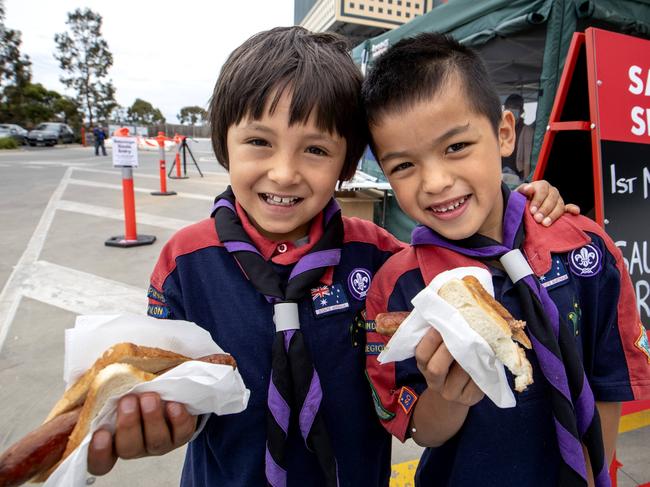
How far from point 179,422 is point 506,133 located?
4.02 ft

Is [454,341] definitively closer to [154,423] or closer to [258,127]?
[154,423]

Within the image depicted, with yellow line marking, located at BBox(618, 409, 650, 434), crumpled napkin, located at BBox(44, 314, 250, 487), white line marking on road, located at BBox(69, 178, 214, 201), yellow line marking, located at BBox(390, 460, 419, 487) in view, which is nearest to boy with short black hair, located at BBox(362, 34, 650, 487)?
crumpled napkin, located at BBox(44, 314, 250, 487)

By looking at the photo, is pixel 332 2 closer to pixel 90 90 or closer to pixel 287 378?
pixel 287 378

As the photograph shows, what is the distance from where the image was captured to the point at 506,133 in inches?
52.1

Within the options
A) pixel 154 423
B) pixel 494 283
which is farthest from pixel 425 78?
pixel 154 423

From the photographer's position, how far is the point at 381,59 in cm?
130

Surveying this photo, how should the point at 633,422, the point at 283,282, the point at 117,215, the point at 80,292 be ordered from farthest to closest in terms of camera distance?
the point at 117,215 < the point at 80,292 < the point at 633,422 < the point at 283,282

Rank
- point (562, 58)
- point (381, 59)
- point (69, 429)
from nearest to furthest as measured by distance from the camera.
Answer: point (69, 429), point (381, 59), point (562, 58)

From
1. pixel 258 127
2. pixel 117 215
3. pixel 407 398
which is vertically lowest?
pixel 117 215

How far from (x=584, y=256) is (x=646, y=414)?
6.63 feet

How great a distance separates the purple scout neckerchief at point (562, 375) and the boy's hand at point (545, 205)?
0.20 m

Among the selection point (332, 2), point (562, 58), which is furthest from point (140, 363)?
point (332, 2)

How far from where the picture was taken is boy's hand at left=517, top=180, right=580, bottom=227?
124 cm

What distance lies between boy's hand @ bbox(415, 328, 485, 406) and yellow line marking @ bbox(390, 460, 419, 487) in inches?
53.3
